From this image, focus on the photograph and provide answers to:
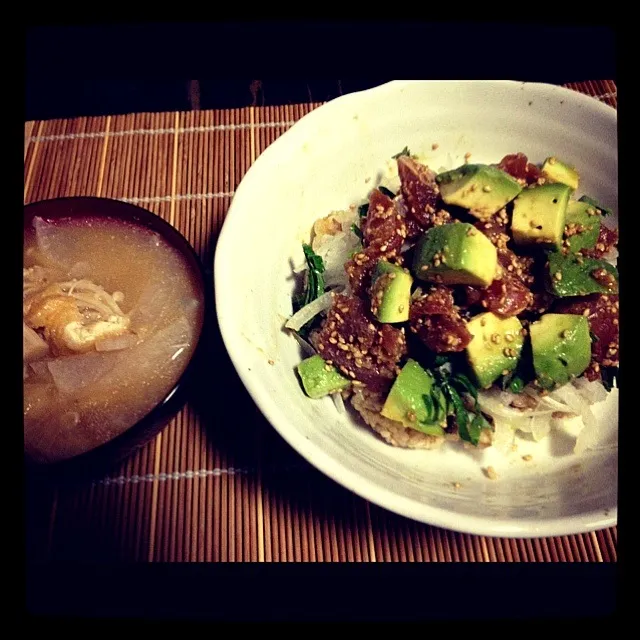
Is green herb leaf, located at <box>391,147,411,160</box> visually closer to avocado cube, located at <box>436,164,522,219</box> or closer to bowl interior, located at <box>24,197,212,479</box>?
avocado cube, located at <box>436,164,522,219</box>

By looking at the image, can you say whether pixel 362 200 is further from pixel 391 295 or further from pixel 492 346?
pixel 492 346

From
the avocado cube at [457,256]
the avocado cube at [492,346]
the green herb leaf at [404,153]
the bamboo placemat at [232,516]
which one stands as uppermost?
the green herb leaf at [404,153]

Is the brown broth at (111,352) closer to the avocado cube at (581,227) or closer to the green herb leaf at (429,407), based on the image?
the green herb leaf at (429,407)

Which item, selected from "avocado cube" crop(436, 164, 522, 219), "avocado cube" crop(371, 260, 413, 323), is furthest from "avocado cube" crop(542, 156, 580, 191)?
"avocado cube" crop(371, 260, 413, 323)

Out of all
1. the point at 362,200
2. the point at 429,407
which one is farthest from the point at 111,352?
the point at 362,200

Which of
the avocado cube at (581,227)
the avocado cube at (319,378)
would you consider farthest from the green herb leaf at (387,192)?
the avocado cube at (319,378)
